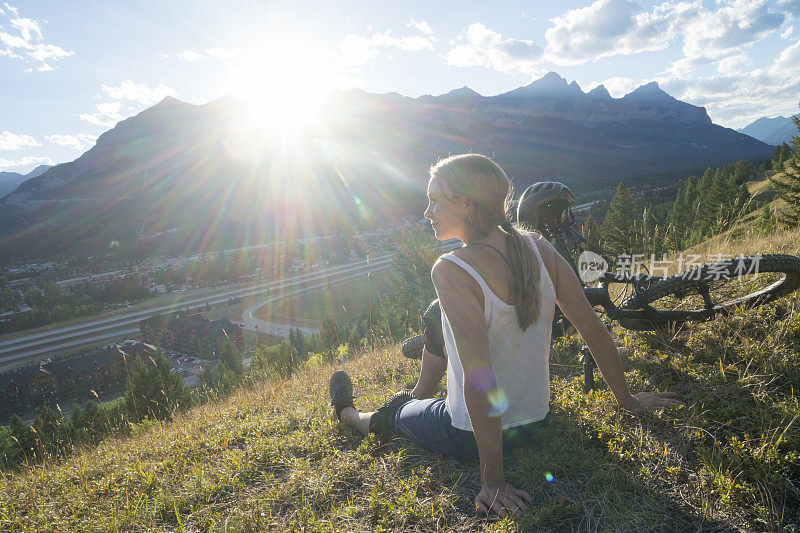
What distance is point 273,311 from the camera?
259 feet

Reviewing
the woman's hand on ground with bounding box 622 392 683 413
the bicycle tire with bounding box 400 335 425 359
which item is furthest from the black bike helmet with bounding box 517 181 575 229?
the bicycle tire with bounding box 400 335 425 359

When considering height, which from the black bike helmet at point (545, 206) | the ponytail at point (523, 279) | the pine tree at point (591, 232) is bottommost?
the pine tree at point (591, 232)

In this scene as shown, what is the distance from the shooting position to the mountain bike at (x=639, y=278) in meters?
3.20

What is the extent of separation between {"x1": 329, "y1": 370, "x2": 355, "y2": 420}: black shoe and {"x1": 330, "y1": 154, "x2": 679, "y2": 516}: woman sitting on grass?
1222 mm

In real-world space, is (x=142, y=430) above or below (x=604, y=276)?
below

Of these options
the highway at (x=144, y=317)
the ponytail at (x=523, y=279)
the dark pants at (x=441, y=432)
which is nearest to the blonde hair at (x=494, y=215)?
the ponytail at (x=523, y=279)

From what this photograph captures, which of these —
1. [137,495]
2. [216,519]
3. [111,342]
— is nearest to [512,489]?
[216,519]

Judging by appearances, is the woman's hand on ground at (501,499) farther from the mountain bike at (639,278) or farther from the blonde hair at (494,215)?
the mountain bike at (639,278)

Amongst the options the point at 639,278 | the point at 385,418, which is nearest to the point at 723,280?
the point at 639,278

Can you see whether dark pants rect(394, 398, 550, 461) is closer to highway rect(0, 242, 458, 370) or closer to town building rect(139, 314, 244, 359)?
highway rect(0, 242, 458, 370)

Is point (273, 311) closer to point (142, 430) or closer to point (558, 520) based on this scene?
point (142, 430)

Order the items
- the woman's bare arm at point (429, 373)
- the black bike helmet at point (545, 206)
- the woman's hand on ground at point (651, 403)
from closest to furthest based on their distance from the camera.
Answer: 1. the woman's hand on ground at point (651, 403)
2. the woman's bare arm at point (429, 373)
3. the black bike helmet at point (545, 206)

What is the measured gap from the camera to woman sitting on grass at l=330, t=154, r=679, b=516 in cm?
204

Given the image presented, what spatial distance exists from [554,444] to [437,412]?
81cm
